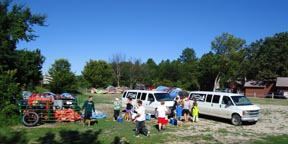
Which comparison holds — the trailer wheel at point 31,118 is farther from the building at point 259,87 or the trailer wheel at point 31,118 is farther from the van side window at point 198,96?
the building at point 259,87

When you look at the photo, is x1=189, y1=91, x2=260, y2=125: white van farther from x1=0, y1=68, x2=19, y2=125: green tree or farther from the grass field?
x1=0, y1=68, x2=19, y2=125: green tree

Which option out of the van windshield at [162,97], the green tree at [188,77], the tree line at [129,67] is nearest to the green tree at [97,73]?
the tree line at [129,67]

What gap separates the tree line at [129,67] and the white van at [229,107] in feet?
37.3

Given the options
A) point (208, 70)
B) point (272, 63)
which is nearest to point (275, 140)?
point (272, 63)

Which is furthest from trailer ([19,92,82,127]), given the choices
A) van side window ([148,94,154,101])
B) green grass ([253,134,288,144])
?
green grass ([253,134,288,144])

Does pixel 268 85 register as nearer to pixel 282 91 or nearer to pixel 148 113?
pixel 282 91

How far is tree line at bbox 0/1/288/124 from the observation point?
987 inches

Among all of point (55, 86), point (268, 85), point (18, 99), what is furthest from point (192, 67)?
point (18, 99)

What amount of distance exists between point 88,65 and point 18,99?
5312 centimetres

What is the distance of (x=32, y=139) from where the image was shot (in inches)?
433

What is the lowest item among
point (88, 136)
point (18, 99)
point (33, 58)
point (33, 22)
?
point (88, 136)

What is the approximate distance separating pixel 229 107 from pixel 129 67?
6546cm

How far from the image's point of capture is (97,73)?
66062 millimetres

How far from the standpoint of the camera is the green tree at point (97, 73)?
216ft
